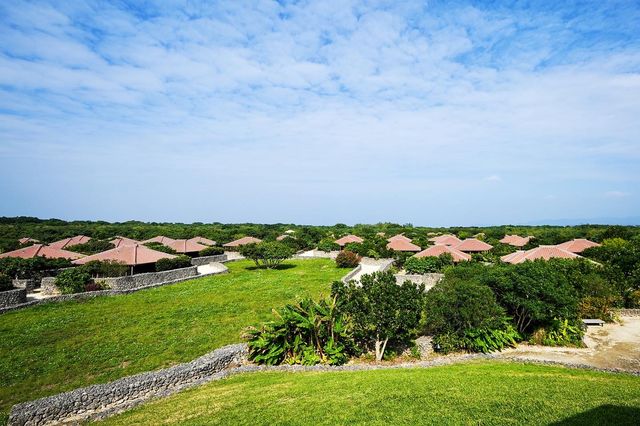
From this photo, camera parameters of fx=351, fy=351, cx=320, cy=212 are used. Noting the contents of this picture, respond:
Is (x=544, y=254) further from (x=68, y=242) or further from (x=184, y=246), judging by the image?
(x=68, y=242)

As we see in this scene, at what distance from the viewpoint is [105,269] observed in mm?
27688

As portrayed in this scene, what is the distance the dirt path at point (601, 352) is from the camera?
13.0m

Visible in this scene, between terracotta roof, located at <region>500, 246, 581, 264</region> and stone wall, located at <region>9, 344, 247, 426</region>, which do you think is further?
terracotta roof, located at <region>500, 246, 581, 264</region>

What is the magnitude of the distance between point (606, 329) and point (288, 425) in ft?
57.5

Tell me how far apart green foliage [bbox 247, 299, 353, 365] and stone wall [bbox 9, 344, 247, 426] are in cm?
177

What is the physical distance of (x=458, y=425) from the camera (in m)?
7.38

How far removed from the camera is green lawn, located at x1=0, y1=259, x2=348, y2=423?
1248cm

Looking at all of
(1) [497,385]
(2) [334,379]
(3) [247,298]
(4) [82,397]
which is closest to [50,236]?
(3) [247,298]

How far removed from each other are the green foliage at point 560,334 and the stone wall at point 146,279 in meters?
26.4

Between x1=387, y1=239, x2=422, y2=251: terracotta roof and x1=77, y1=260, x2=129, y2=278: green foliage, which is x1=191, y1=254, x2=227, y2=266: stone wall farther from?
x1=387, y1=239, x2=422, y2=251: terracotta roof

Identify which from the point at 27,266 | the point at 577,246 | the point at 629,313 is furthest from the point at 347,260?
the point at 27,266

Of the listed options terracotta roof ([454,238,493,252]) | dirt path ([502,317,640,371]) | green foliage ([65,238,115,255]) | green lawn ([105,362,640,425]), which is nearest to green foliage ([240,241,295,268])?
green foliage ([65,238,115,255])

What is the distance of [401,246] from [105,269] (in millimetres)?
29174

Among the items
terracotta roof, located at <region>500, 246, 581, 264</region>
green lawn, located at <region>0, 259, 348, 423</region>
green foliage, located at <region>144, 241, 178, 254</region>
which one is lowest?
green lawn, located at <region>0, 259, 348, 423</region>
